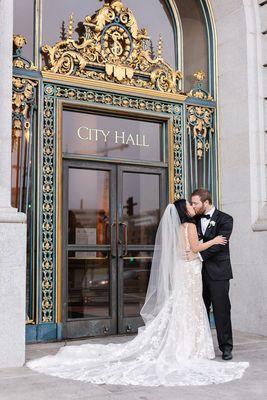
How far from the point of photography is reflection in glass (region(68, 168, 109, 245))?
28.5ft

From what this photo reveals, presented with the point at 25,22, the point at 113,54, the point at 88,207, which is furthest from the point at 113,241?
the point at 25,22

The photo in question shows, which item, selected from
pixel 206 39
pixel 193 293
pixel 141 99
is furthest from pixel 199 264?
pixel 206 39

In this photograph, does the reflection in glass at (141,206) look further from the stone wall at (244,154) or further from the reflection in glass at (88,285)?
the stone wall at (244,154)

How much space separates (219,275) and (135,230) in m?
2.15

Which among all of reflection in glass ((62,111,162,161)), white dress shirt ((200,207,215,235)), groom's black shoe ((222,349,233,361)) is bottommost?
groom's black shoe ((222,349,233,361))

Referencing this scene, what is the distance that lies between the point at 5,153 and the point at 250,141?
4.46 m

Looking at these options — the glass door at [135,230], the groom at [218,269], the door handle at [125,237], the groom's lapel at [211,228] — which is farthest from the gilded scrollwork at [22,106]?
the groom's lapel at [211,228]

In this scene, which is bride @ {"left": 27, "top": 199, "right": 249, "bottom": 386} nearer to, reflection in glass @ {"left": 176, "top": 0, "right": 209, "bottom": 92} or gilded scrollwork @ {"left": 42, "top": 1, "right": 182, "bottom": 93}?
gilded scrollwork @ {"left": 42, "top": 1, "right": 182, "bottom": 93}

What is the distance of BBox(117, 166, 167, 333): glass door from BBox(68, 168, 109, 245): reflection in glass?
242 millimetres

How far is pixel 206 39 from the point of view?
10422 mm

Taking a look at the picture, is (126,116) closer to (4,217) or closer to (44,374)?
(4,217)

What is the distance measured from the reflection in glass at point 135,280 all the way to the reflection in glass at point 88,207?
570 mm

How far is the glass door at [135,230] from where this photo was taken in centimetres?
896

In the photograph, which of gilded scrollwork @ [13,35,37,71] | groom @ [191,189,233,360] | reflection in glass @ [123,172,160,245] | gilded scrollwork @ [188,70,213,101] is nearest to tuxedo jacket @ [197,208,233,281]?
groom @ [191,189,233,360]
